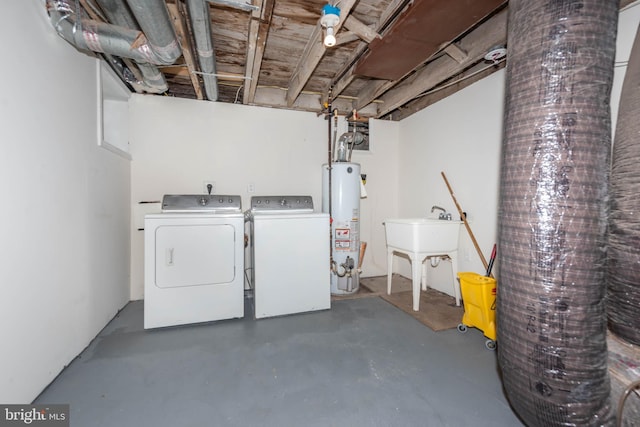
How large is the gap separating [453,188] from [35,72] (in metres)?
3.41

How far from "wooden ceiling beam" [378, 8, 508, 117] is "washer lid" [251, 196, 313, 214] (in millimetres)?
1647

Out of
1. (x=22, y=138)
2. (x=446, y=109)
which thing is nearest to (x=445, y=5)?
(x=446, y=109)

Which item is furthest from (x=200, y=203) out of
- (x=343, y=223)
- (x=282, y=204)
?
(x=343, y=223)

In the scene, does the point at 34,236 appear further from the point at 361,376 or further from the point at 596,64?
the point at 596,64

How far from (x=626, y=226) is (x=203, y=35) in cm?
257

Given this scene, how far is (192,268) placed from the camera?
7.66 feet

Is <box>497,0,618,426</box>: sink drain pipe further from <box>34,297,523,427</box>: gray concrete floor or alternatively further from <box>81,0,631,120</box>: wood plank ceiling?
<box>81,0,631,120</box>: wood plank ceiling

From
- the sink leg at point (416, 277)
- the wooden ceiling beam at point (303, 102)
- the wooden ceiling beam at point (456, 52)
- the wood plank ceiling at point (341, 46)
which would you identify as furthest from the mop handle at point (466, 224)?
the wooden ceiling beam at point (303, 102)

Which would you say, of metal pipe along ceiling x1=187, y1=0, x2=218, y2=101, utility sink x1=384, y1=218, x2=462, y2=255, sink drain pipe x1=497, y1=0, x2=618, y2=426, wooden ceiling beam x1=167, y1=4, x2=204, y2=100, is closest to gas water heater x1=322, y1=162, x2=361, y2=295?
utility sink x1=384, y1=218, x2=462, y2=255

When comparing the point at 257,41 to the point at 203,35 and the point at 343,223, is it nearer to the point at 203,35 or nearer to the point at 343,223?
the point at 203,35

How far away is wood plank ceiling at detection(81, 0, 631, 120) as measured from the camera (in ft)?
5.87

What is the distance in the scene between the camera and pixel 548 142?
1.01m

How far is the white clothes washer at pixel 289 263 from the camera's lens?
249 centimetres

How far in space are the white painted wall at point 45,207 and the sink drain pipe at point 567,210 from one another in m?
2.27
